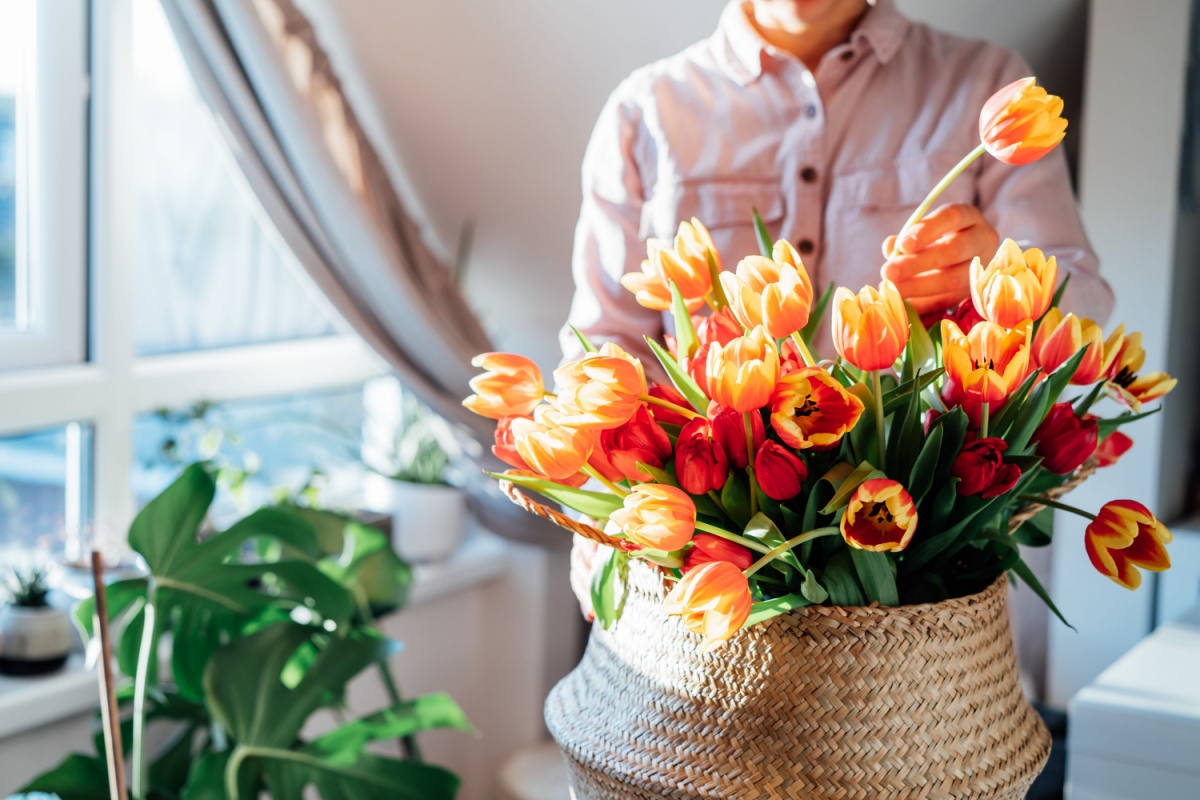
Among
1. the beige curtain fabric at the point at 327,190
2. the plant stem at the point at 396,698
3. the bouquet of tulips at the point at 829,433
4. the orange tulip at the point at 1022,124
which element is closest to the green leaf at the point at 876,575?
the bouquet of tulips at the point at 829,433

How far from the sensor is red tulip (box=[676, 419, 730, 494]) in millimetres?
604

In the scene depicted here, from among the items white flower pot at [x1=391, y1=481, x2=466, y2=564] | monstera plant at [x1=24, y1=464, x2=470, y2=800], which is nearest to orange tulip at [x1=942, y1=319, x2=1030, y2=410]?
monstera plant at [x1=24, y1=464, x2=470, y2=800]

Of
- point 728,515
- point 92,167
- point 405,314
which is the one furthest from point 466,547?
point 728,515

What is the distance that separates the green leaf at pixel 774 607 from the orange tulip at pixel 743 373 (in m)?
0.11

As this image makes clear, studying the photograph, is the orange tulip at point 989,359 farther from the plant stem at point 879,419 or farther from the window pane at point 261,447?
the window pane at point 261,447

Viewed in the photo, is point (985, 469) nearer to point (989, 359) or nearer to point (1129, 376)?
point (989, 359)

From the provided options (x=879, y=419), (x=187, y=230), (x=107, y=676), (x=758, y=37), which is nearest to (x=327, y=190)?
(x=187, y=230)

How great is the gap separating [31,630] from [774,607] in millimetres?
1471

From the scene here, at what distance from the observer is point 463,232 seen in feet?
7.98

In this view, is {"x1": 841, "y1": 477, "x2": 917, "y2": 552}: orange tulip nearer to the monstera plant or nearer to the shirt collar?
the shirt collar

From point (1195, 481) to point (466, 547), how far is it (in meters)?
1.40

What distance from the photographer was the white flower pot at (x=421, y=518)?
93.4 inches

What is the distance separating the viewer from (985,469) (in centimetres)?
61

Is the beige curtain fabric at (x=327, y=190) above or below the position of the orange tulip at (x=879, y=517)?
above
